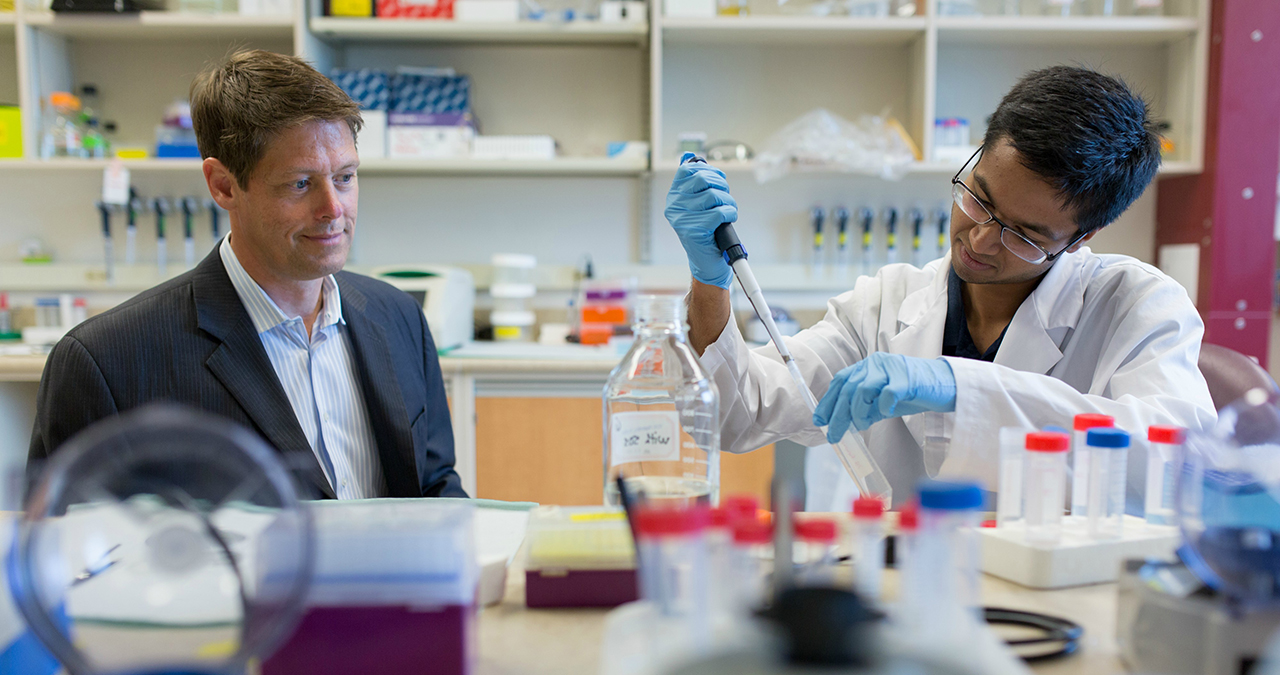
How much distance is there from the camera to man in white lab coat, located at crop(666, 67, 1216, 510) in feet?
3.59

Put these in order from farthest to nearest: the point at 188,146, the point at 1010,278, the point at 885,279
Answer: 1. the point at 188,146
2. the point at 885,279
3. the point at 1010,278

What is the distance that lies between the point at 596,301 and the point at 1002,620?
2.17 meters

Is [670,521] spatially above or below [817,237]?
below

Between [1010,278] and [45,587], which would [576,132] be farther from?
[45,587]

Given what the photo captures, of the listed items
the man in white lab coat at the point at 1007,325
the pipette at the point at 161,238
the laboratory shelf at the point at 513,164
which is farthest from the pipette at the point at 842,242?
the pipette at the point at 161,238

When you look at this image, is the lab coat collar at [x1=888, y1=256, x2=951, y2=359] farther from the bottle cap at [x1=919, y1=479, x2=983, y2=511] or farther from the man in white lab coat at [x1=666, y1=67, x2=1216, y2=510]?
the bottle cap at [x1=919, y1=479, x2=983, y2=511]

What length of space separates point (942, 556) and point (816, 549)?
14 cm

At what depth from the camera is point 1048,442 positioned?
0.75 meters

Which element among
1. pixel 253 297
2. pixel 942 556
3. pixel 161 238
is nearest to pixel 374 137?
pixel 161 238

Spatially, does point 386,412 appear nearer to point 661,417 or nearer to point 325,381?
point 325,381

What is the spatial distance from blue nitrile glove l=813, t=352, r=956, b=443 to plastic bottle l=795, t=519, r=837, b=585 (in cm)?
39

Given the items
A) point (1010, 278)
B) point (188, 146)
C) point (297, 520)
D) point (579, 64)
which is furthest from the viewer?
point (579, 64)

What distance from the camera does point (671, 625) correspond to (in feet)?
1.70

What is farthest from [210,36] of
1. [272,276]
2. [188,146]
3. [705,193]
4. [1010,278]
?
[1010,278]
